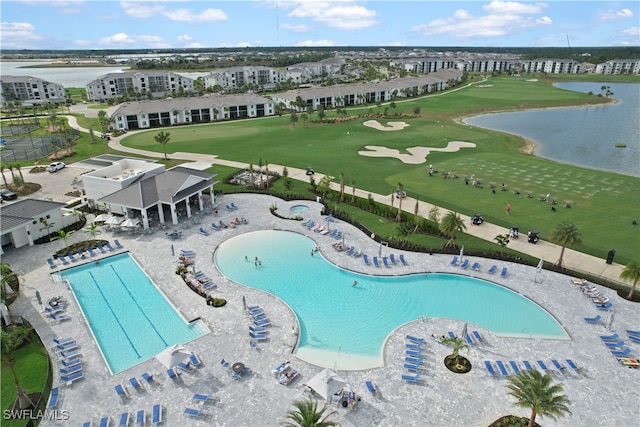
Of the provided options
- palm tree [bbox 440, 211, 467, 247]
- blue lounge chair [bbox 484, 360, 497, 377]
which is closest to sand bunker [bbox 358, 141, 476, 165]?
palm tree [bbox 440, 211, 467, 247]

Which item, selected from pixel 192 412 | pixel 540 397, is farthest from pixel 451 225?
pixel 192 412

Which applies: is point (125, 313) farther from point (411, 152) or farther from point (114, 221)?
point (411, 152)

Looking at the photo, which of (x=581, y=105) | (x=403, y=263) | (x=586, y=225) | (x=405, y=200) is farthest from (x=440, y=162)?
(x=581, y=105)

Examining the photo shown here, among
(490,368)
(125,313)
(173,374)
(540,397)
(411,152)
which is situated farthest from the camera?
(411,152)

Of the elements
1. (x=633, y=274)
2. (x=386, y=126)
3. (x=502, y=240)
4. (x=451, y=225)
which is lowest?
(x=502, y=240)

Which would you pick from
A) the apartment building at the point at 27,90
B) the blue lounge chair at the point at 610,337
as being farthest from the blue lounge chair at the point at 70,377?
the apartment building at the point at 27,90

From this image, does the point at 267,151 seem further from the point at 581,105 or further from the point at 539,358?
the point at 581,105

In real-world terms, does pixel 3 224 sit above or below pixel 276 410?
above

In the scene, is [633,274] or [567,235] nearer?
[633,274]

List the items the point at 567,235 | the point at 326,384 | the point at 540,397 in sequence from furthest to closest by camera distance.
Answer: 1. the point at 567,235
2. the point at 326,384
3. the point at 540,397
